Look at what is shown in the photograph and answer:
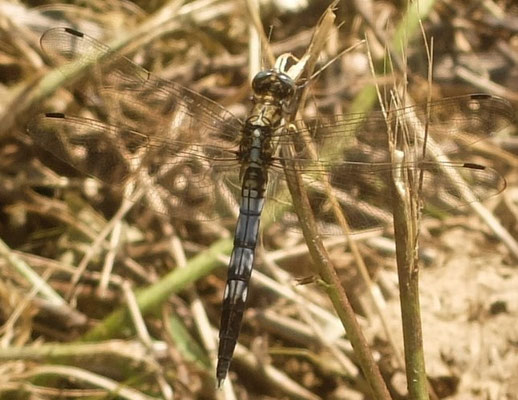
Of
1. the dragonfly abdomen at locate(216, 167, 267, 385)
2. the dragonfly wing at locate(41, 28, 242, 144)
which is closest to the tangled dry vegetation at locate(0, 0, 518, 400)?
the dragonfly wing at locate(41, 28, 242, 144)

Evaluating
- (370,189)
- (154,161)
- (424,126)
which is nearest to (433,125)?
(424,126)

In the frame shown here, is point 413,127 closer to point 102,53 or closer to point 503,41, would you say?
point 102,53

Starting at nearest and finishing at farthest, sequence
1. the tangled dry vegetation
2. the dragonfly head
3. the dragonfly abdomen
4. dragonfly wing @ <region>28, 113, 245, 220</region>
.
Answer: the dragonfly abdomen
the dragonfly head
dragonfly wing @ <region>28, 113, 245, 220</region>
the tangled dry vegetation

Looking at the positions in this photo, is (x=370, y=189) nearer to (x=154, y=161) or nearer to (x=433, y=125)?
(x=433, y=125)

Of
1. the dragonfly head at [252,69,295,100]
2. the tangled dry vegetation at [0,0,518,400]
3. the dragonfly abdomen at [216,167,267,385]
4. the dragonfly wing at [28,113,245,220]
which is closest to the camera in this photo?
the dragonfly abdomen at [216,167,267,385]

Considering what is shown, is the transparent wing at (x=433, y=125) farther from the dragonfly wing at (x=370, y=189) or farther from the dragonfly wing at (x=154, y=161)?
the dragonfly wing at (x=154, y=161)

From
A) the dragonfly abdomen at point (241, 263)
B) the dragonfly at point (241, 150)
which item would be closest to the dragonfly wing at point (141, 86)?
the dragonfly at point (241, 150)

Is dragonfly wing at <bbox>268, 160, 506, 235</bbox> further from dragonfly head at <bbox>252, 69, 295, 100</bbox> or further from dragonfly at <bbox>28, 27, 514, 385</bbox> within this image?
dragonfly head at <bbox>252, 69, 295, 100</bbox>
